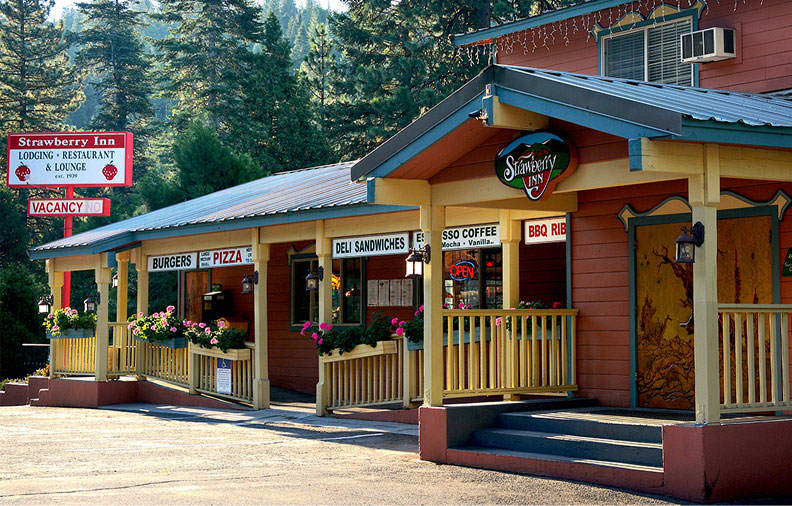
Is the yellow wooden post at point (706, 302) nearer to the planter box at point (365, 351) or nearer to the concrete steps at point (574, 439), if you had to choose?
the concrete steps at point (574, 439)

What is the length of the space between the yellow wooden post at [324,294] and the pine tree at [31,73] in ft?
123

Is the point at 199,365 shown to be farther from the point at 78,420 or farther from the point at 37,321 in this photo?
the point at 37,321

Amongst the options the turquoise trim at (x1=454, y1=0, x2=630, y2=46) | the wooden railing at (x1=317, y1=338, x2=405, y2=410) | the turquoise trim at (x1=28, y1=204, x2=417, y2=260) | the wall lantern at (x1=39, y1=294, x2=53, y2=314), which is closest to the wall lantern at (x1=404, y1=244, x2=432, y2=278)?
the turquoise trim at (x1=28, y1=204, x2=417, y2=260)

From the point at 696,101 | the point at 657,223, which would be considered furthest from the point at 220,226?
the point at 696,101

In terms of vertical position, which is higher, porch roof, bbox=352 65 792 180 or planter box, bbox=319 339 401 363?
porch roof, bbox=352 65 792 180

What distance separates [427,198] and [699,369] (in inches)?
151

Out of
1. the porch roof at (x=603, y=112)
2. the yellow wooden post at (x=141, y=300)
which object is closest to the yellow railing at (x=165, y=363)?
the yellow wooden post at (x=141, y=300)

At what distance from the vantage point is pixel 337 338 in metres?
15.3

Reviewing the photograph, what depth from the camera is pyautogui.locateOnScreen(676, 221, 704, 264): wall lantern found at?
8625 millimetres

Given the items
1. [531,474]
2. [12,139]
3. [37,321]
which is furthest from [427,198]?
[12,139]

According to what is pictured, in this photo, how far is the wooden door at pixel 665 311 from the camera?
440 inches

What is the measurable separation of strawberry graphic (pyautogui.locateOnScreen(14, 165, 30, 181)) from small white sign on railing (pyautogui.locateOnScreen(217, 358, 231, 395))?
15.6m

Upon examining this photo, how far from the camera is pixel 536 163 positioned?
10172mm

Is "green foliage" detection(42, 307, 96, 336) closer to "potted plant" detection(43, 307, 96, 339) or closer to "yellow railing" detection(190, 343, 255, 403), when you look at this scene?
"potted plant" detection(43, 307, 96, 339)
